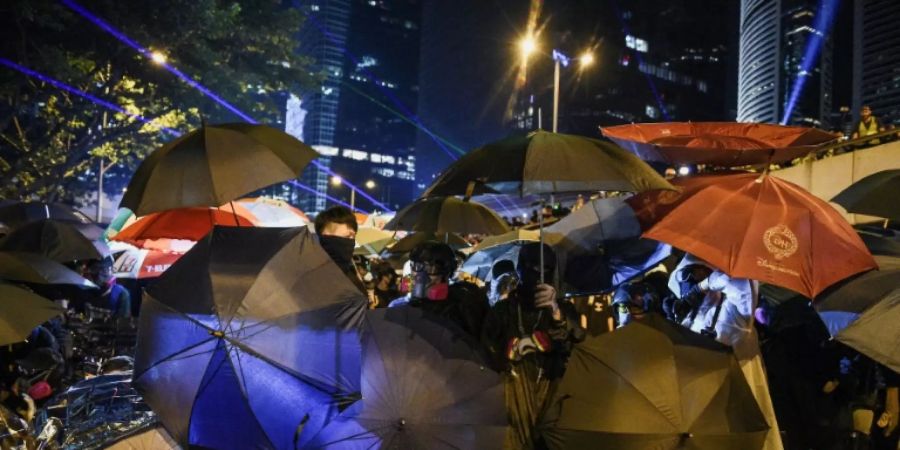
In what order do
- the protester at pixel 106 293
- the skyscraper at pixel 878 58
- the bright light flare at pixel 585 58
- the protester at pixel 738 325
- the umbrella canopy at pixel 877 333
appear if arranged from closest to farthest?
the umbrella canopy at pixel 877 333 → the protester at pixel 738 325 → the protester at pixel 106 293 → the skyscraper at pixel 878 58 → the bright light flare at pixel 585 58

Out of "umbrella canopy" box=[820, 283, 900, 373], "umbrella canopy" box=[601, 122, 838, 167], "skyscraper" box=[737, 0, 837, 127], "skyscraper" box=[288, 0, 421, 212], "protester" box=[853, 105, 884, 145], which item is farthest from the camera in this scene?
"skyscraper" box=[288, 0, 421, 212]

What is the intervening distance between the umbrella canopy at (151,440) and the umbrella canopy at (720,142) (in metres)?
3.96

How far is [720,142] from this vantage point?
15.6 feet

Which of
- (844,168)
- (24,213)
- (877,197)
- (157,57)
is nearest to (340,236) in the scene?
(877,197)

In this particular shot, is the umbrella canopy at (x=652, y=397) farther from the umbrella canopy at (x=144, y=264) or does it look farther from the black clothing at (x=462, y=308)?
the umbrella canopy at (x=144, y=264)

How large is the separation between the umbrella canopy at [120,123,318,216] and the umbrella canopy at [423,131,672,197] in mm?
1586

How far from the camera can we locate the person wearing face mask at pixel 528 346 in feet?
13.9

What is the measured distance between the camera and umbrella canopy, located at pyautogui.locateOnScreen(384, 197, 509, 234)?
928cm

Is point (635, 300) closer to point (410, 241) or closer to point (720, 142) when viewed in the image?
point (720, 142)

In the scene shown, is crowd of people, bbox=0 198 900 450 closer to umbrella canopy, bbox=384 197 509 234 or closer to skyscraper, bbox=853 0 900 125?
umbrella canopy, bbox=384 197 509 234

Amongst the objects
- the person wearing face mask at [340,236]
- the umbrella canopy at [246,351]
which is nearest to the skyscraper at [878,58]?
the person wearing face mask at [340,236]

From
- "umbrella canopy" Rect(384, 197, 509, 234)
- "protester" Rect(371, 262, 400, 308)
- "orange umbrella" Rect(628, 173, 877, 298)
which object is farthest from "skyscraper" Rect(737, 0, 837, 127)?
"orange umbrella" Rect(628, 173, 877, 298)

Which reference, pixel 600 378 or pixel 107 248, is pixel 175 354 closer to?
pixel 600 378

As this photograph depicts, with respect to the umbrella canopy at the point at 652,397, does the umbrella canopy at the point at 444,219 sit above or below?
above
